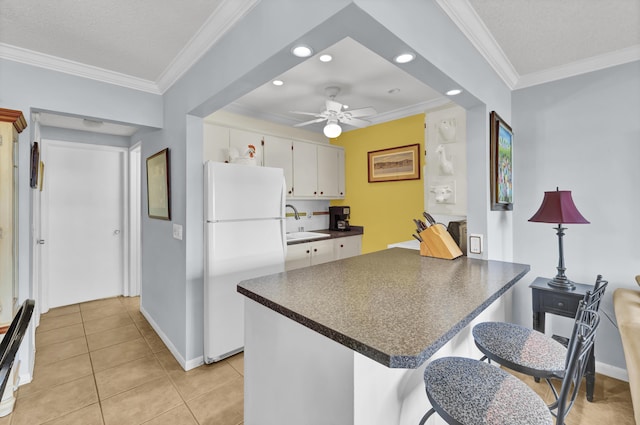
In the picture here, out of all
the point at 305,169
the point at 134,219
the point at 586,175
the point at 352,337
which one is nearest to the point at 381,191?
the point at 305,169

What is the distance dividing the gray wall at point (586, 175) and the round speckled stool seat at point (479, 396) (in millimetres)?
1905

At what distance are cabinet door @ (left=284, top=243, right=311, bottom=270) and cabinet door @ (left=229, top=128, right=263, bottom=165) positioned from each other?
3.48 feet

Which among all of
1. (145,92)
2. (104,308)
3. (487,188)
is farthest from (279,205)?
(104,308)

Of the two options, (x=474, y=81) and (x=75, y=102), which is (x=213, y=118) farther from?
(x=474, y=81)

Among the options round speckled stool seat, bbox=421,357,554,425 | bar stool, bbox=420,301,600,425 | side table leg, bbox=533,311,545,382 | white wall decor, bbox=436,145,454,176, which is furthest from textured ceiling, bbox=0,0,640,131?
side table leg, bbox=533,311,545,382

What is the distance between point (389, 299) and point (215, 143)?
2.52 meters

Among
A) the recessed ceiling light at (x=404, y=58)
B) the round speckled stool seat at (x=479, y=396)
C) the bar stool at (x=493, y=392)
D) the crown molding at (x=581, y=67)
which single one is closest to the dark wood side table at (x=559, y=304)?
the bar stool at (x=493, y=392)

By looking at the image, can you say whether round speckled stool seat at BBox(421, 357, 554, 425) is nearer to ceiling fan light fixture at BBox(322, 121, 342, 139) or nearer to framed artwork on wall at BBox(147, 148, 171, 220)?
ceiling fan light fixture at BBox(322, 121, 342, 139)

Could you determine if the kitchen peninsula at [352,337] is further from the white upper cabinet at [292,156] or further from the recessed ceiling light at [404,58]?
the white upper cabinet at [292,156]

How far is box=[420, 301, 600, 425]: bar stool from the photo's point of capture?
882 millimetres

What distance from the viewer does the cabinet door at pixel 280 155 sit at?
348 cm

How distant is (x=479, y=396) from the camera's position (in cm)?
97

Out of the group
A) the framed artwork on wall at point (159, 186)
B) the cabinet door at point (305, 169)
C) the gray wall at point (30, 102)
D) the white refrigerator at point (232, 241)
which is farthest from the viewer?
the cabinet door at point (305, 169)

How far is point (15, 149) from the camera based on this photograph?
205 cm
